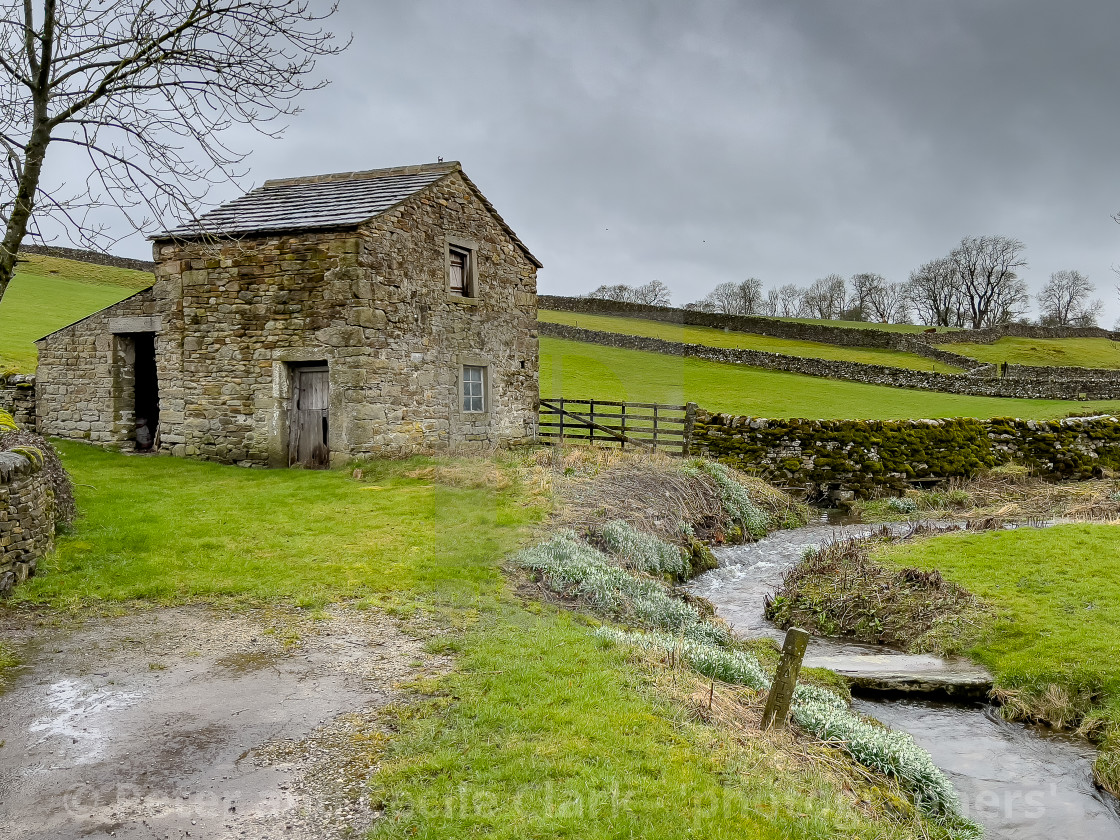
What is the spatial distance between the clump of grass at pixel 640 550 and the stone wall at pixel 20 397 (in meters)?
15.3

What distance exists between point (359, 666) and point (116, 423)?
13.7 m

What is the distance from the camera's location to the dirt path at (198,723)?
13.4 ft

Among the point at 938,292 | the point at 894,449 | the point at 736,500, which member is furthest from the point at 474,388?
the point at 938,292

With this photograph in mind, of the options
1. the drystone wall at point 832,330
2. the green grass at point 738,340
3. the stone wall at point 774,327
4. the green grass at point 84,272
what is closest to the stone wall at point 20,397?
the green grass at point 84,272

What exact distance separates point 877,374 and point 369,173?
27337 millimetres

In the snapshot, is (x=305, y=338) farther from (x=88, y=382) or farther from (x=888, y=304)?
(x=888, y=304)

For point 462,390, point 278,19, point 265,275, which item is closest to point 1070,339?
point 462,390

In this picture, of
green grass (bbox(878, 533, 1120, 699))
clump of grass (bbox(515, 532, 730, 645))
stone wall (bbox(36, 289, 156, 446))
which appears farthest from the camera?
stone wall (bbox(36, 289, 156, 446))

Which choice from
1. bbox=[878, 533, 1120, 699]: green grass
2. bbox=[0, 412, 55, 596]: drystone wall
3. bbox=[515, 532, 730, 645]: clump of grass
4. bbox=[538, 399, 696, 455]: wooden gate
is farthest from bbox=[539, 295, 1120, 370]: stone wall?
bbox=[0, 412, 55, 596]: drystone wall

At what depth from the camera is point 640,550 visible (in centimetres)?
1105

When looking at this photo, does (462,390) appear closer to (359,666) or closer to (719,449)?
(719,449)

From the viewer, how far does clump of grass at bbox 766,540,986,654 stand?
8508 millimetres

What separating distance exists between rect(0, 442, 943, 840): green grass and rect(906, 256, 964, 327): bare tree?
253 ft

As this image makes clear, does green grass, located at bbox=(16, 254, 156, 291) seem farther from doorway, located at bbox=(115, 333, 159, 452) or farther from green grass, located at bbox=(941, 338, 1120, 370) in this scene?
green grass, located at bbox=(941, 338, 1120, 370)
